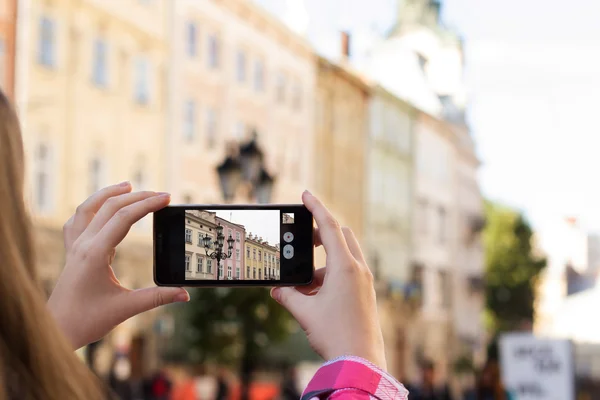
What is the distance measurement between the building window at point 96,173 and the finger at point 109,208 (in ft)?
72.6

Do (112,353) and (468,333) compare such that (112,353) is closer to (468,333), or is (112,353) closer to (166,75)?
(166,75)

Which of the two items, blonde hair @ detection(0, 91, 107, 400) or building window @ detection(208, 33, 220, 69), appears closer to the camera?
blonde hair @ detection(0, 91, 107, 400)

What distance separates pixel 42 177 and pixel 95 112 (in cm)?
225

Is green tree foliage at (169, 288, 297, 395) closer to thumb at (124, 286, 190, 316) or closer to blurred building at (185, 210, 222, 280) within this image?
blurred building at (185, 210, 222, 280)

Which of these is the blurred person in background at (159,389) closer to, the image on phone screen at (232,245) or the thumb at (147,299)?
the image on phone screen at (232,245)

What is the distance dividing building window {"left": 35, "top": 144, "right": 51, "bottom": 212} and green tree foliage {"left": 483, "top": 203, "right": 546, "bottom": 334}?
45.7 metres

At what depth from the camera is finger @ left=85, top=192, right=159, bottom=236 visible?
5.46 ft

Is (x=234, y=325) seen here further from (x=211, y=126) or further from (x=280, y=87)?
(x=280, y=87)

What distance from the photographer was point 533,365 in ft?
39.8

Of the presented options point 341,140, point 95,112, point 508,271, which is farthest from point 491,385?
point 508,271

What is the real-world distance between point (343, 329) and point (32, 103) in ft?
67.5

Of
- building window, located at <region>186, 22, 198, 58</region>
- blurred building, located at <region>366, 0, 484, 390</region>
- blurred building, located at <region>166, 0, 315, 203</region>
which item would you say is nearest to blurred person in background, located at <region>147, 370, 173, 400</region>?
blurred building, located at <region>166, 0, 315, 203</region>

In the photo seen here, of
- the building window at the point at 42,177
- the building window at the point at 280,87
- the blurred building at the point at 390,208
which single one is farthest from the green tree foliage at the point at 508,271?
the building window at the point at 42,177

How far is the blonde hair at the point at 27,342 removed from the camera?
109cm
